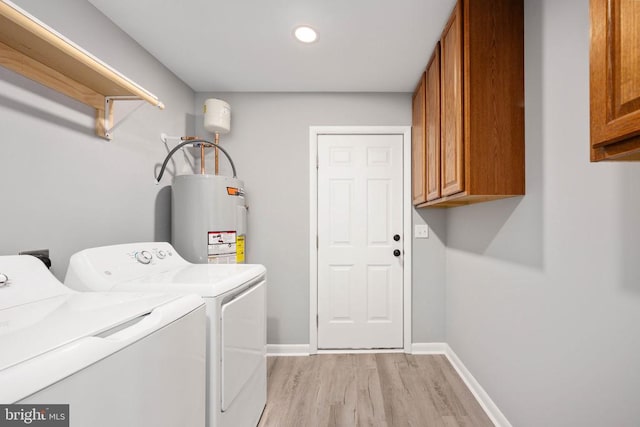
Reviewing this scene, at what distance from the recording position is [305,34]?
1.78m

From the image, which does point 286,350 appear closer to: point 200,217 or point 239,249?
point 239,249

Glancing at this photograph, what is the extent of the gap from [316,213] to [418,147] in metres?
1.02

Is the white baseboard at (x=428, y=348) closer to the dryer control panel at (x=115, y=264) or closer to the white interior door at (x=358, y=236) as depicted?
the white interior door at (x=358, y=236)

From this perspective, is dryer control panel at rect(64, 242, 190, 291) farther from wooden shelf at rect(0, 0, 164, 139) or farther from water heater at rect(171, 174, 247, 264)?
wooden shelf at rect(0, 0, 164, 139)

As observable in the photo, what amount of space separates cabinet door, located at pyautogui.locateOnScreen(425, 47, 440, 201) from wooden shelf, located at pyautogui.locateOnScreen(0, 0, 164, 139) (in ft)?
5.36

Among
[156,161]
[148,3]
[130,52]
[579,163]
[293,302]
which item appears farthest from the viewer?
[293,302]

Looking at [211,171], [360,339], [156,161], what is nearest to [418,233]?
[360,339]

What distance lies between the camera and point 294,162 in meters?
2.62

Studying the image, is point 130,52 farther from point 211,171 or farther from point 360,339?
point 360,339

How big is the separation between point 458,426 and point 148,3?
2.87 m

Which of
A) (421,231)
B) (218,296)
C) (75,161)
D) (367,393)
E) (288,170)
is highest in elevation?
(288,170)

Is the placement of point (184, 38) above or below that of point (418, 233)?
above

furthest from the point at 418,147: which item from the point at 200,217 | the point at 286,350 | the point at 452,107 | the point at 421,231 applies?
the point at 286,350

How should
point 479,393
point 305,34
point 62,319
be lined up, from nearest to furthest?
point 62,319
point 305,34
point 479,393
